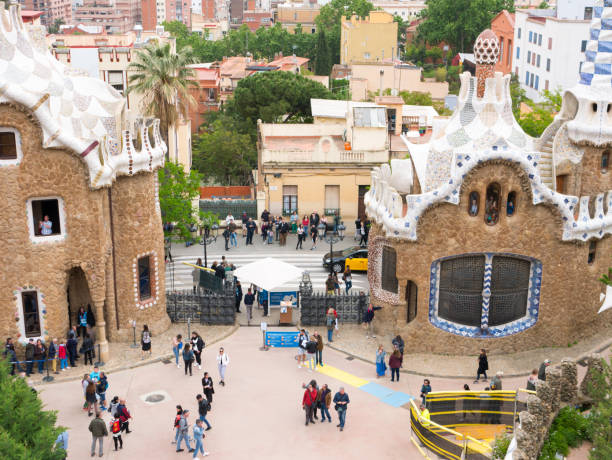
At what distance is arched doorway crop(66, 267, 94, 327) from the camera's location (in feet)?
111

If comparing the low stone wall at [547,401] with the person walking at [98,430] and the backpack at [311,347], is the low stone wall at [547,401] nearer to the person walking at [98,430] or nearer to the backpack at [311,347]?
the backpack at [311,347]

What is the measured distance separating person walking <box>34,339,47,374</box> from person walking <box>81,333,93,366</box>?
151 cm

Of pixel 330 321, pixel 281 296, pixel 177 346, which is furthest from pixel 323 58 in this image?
Result: pixel 177 346

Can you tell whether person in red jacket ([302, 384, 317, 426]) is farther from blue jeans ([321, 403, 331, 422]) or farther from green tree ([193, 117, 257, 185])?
green tree ([193, 117, 257, 185])

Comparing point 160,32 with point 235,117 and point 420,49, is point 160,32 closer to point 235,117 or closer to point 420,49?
point 235,117

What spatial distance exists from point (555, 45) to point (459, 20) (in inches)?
1854

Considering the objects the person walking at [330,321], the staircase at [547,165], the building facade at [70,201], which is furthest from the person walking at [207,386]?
the staircase at [547,165]

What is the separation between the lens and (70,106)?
31125mm

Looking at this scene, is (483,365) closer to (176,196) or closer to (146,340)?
(146,340)

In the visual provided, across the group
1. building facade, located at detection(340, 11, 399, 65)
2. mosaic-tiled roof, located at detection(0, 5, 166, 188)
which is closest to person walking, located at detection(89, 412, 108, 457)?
mosaic-tiled roof, located at detection(0, 5, 166, 188)

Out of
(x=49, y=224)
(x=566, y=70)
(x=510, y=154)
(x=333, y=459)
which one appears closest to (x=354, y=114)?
(x=510, y=154)

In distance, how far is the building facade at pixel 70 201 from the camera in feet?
96.9

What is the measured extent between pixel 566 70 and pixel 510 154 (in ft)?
199

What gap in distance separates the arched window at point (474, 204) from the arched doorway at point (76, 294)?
16590mm
